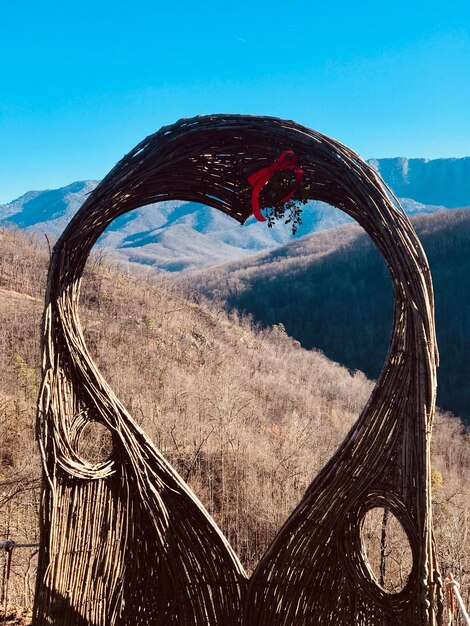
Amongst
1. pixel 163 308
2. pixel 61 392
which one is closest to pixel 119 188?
pixel 61 392

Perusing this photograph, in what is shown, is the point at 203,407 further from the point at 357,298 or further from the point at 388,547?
the point at 357,298

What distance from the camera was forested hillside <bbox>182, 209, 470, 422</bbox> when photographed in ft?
169

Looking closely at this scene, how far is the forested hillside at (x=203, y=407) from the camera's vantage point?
31.1 ft

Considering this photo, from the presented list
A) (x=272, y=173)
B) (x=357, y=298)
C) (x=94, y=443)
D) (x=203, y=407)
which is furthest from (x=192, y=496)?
(x=357, y=298)

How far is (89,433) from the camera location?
10008 millimetres

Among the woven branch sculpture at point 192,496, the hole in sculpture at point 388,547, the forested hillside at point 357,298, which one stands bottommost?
the hole in sculpture at point 388,547

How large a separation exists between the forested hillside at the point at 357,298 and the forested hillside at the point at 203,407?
16634 millimetres

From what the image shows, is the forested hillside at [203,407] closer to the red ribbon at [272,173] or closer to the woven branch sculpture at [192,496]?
the woven branch sculpture at [192,496]

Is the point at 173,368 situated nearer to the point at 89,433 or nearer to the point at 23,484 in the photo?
the point at 89,433

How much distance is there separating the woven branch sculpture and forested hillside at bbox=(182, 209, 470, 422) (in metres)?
43.7

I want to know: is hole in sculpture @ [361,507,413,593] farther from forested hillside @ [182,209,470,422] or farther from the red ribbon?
forested hillside @ [182,209,470,422]

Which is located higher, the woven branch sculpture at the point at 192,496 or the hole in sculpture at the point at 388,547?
the woven branch sculpture at the point at 192,496

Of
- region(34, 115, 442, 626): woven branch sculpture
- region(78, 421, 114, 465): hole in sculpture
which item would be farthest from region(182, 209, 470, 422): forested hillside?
region(34, 115, 442, 626): woven branch sculpture

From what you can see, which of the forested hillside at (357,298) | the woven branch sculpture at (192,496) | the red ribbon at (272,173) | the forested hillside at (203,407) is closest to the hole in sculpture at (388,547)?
A: the forested hillside at (203,407)
